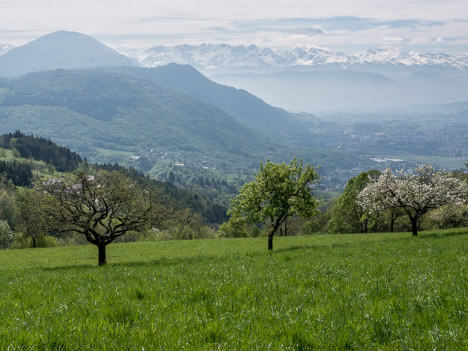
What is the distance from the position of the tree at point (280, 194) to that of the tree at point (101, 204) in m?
9.37

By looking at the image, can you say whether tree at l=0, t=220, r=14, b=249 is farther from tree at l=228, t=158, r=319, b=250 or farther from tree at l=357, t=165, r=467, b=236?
tree at l=357, t=165, r=467, b=236

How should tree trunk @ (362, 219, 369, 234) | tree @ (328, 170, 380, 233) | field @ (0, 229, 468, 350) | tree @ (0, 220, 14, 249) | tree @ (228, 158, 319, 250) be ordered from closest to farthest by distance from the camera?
field @ (0, 229, 468, 350) → tree @ (228, 158, 319, 250) → tree @ (328, 170, 380, 233) → tree trunk @ (362, 219, 369, 234) → tree @ (0, 220, 14, 249)

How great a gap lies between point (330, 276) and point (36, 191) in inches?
1085

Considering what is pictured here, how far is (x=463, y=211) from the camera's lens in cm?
6550

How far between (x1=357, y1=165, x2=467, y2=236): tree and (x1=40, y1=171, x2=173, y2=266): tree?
30.0 meters

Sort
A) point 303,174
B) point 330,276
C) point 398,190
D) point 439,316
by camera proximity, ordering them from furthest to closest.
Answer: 1. point 398,190
2. point 303,174
3. point 330,276
4. point 439,316

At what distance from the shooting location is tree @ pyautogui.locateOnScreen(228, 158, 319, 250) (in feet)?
122

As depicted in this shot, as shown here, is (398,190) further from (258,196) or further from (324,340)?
(324,340)

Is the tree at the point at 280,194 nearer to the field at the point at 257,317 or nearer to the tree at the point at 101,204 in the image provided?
the tree at the point at 101,204

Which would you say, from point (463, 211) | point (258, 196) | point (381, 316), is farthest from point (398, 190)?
point (381, 316)

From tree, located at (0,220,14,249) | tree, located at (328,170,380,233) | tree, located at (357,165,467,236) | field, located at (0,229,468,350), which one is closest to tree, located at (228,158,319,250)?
tree, located at (357,165,467,236)

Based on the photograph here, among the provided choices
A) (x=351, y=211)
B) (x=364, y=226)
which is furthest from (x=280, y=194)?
(x=364, y=226)

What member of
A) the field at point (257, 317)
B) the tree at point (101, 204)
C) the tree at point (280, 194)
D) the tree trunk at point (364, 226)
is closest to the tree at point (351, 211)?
the tree trunk at point (364, 226)

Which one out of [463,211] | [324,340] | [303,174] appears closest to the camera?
[324,340]
